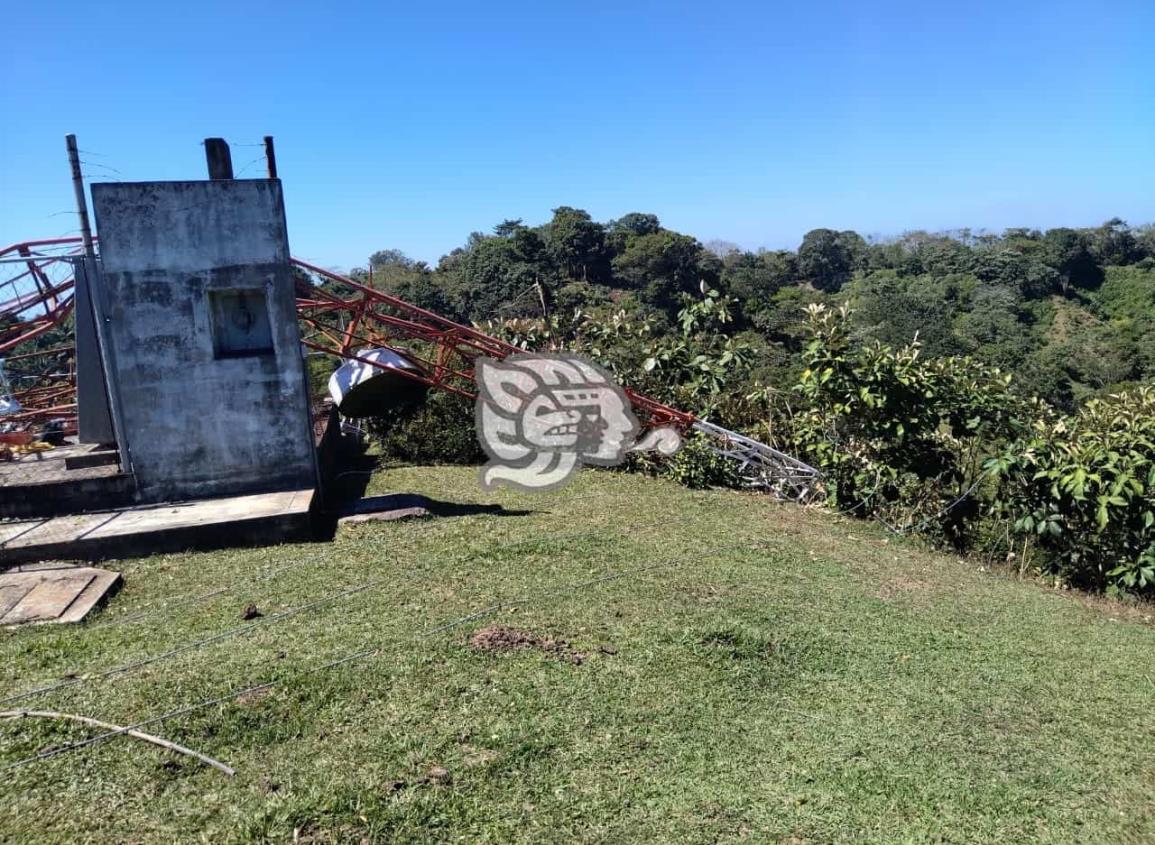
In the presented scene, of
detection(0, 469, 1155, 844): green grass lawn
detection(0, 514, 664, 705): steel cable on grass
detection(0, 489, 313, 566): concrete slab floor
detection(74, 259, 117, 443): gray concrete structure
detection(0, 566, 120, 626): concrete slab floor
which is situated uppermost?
detection(74, 259, 117, 443): gray concrete structure

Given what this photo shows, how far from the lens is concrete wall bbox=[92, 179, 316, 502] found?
664 centimetres

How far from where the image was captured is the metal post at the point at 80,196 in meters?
6.39

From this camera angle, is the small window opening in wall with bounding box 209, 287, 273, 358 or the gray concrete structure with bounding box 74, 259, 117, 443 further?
the small window opening in wall with bounding box 209, 287, 273, 358

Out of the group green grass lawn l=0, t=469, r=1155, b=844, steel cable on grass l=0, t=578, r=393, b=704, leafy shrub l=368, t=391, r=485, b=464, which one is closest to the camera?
green grass lawn l=0, t=469, r=1155, b=844

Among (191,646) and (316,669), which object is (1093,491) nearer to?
(316,669)

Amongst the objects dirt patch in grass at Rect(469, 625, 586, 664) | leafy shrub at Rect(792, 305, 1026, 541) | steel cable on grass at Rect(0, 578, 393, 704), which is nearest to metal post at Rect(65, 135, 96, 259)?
steel cable on grass at Rect(0, 578, 393, 704)

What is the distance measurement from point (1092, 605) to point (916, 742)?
4.35 metres

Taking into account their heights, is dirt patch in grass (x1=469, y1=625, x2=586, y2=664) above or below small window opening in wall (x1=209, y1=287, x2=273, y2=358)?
below

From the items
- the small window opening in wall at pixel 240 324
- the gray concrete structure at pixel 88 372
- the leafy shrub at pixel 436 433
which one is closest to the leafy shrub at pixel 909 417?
the leafy shrub at pixel 436 433

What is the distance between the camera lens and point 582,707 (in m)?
3.78

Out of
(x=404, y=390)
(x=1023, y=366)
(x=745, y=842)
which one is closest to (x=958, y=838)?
(x=745, y=842)

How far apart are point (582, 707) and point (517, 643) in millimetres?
801

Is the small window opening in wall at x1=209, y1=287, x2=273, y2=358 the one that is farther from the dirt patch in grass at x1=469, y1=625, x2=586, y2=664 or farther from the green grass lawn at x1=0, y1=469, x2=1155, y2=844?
the dirt patch in grass at x1=469, y1=625, x2=586, y2=664

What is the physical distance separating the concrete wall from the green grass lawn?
1278 millimetres
